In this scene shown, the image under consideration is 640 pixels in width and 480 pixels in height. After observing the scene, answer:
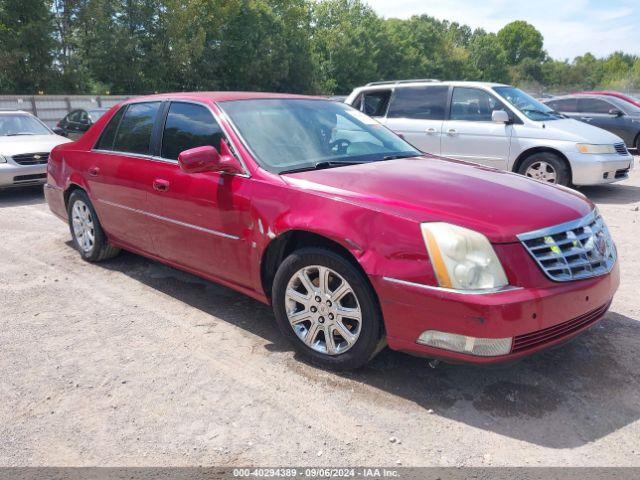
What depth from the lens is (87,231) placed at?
5.62 m

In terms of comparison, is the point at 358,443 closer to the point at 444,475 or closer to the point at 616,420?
the point at 444,475

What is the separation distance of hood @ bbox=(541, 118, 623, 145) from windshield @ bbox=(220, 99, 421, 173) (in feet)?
15.3

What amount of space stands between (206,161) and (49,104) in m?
23.1

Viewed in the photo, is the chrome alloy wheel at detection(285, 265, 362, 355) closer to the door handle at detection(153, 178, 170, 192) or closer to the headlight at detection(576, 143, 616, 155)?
the door handle at detection(153, 178, 170, 192)

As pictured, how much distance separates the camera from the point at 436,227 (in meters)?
2.95

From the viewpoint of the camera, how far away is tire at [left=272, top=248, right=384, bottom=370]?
3.18 metres

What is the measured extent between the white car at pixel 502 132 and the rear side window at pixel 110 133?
5357 mm

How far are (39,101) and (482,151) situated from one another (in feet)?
67.3

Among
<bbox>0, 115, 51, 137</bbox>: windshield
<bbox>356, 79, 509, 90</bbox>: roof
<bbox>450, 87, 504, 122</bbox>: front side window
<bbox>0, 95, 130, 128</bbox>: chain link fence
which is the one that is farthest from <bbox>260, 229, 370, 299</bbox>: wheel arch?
<bbox>0, 95, 130, 128</bbox>: chain link fence

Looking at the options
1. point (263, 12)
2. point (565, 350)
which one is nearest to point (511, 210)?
point (565, 350)

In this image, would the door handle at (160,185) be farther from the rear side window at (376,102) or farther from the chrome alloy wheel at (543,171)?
the rear side window at (376,102)

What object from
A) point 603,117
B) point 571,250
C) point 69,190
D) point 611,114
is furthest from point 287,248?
point 611,114

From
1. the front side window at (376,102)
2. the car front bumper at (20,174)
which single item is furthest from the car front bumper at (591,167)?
the car front bumper at (20,174)

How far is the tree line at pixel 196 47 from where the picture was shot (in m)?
30.5
